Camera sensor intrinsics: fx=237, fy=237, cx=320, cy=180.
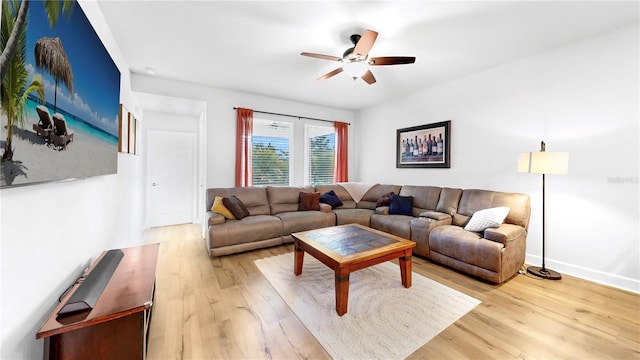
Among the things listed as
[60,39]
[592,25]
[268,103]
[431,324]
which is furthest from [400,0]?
[268,103]

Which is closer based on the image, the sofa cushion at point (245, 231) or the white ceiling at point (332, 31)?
the white ceiling at point (332, 31)

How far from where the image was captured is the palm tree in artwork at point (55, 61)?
101cm

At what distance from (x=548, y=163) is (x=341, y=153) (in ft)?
11.9

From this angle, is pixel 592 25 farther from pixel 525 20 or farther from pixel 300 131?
pixel 300 131

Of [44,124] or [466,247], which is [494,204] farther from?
[44,124]

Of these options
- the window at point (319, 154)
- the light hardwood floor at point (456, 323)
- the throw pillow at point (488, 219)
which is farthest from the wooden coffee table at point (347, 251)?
the window at point (319, 154)

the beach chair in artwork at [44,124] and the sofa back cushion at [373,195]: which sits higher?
the beach chair in artwork at [44,124]

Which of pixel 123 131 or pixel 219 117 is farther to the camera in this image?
pixel 219 117

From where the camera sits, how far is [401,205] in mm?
3945

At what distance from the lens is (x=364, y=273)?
273 centimetres

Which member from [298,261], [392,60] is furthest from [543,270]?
[392,60]

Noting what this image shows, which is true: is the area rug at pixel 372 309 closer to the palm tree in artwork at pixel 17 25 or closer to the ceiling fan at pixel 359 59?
the palm tree in artwork at pixel 17 25

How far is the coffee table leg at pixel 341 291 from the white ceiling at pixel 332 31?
89.6 inches

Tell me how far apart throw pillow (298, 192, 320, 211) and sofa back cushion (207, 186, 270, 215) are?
0.60 m
